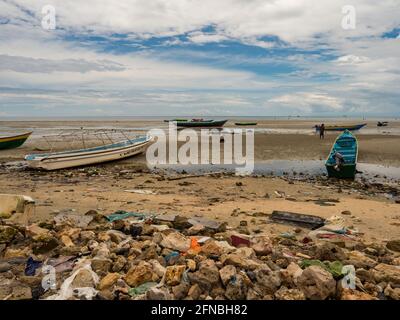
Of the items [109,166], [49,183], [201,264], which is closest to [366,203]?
[201,264]

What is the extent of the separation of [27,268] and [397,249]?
691 centimetres

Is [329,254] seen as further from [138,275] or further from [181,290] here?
[138,275]

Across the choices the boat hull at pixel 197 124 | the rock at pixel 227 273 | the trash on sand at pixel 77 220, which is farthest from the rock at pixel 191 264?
the boat hull at pixel 197 124

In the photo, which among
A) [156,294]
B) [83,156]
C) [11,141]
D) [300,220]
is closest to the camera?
[156,294]

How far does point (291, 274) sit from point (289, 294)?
41 centimetres

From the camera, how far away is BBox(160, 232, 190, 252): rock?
20.1ft

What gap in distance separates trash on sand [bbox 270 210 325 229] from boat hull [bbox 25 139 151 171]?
44.6 feet

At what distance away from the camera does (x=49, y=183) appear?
1555 cm

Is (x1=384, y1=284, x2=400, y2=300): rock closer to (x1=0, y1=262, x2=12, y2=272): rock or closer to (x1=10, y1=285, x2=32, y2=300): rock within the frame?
(x1=10, y1=285, x2=32, y2=300): rock

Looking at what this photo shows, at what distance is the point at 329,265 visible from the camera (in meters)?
5.44

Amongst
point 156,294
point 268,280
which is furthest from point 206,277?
point 268,280

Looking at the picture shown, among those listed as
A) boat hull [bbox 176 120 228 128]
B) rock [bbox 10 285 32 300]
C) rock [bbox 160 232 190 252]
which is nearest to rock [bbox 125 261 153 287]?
rock [bbox 160 232 190 252]
